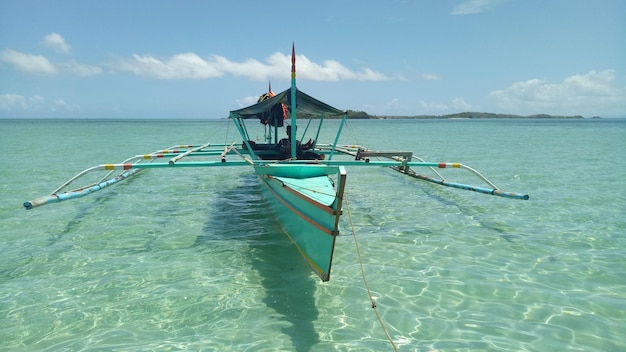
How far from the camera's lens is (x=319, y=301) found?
416 cm

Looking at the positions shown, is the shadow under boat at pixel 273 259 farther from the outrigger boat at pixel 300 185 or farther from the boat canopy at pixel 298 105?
the boat canopy at pixel 298 105

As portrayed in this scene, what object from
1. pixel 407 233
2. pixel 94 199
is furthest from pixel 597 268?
pixel 94 199

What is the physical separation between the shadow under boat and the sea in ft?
0.09

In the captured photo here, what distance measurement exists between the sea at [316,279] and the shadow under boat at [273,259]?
0.03m

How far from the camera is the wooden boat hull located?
3.67 m

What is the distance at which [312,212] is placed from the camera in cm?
423

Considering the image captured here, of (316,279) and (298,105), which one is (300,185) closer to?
(316,279)

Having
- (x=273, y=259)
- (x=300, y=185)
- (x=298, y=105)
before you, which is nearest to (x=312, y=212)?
(x=300, y=185)

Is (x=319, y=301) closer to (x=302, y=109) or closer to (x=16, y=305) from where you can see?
(x=16, y=305)

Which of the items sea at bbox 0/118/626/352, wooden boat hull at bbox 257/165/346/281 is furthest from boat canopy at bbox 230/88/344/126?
sea at bbox 0/118/626/352

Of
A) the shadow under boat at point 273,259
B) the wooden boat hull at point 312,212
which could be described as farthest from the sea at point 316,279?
the wooden boat hull at point 312,212

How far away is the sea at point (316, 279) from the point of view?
3572 mm

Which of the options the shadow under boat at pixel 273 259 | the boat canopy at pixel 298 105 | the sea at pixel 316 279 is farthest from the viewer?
the boat canopy at pixel 298 105

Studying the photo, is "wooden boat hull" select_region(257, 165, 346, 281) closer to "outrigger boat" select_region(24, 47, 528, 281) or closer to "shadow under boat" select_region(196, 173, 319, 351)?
"outrigger boat" select_region(24, 47, 528, 281)
